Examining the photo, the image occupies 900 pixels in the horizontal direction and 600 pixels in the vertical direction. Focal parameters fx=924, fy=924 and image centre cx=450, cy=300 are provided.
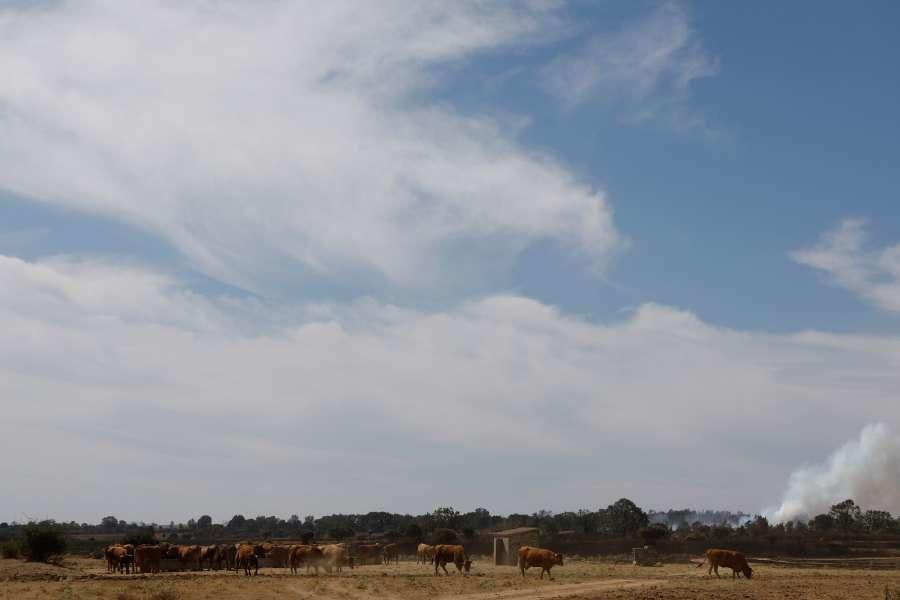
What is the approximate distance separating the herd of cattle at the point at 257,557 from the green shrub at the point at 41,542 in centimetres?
714

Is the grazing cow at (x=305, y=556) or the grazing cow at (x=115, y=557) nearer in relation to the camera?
the grazing cow at (x=305, y=556)

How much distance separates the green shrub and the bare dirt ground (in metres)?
9.93

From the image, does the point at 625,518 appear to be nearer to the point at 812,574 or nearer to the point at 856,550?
the point at 856,550

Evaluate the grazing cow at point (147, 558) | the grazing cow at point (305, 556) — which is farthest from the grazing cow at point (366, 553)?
the grazing cow at point (147, 558)

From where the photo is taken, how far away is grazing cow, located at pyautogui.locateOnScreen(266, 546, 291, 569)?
64312mm

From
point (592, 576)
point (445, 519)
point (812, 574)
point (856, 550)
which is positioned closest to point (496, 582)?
point (592, 576)

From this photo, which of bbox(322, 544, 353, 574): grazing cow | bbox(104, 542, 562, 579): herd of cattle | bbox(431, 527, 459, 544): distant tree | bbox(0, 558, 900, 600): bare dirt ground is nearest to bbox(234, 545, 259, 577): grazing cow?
bbox(104, 542, 562, 579): herd of cattle

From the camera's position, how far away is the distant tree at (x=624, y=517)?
462ft

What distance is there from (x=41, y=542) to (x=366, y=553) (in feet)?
77.1

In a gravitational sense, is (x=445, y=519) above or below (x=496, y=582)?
above

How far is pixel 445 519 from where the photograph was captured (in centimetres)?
13450

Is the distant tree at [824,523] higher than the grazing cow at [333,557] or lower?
higher

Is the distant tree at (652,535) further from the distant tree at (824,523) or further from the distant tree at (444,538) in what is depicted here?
the distant tree at (824,523)

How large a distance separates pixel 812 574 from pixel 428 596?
83.9ft
